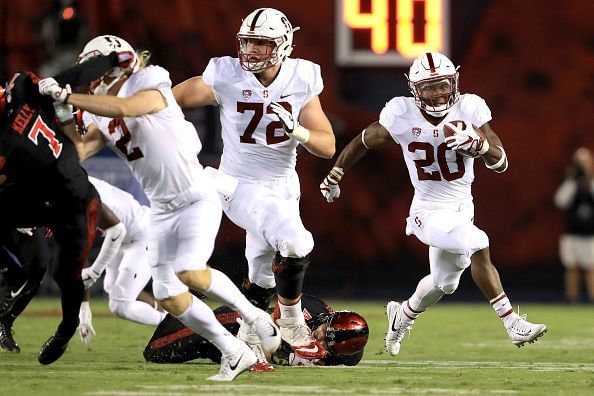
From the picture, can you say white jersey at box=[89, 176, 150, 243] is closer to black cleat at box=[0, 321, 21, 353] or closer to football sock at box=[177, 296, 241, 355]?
black cleat at box=[0, 321, 21, 353]

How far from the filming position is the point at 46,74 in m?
11.7

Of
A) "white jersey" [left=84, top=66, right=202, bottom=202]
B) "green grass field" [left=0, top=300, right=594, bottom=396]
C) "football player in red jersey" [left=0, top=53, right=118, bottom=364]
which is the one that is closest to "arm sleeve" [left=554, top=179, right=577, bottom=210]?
"green grass field" [left=0, top=300, right=594, bottom=396]

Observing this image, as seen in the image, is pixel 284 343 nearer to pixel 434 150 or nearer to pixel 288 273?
pixel 288 273

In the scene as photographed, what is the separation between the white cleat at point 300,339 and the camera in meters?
6.43

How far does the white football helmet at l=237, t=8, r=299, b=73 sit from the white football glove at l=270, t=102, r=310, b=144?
36 cm

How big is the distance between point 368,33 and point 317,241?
205 cm

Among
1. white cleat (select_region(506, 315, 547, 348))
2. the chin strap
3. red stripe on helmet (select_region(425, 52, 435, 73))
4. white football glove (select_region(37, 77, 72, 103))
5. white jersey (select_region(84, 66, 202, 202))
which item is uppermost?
white football glove (select_region(37, 77, 72, 103))

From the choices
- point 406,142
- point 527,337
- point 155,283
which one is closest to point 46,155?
point 155,283

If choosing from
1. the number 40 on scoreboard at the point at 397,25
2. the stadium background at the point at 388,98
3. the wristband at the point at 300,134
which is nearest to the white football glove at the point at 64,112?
the wristband at the point at 300,134

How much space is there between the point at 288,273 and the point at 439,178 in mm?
1067

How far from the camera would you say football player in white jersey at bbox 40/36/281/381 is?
5547 millimetres

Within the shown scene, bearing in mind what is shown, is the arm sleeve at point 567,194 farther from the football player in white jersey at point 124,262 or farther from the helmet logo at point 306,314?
the helmet logo at point 306,314

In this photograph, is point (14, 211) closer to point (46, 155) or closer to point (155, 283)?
point (46, 155)

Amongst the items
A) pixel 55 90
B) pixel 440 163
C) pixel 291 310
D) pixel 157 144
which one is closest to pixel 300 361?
pixel 291 310
